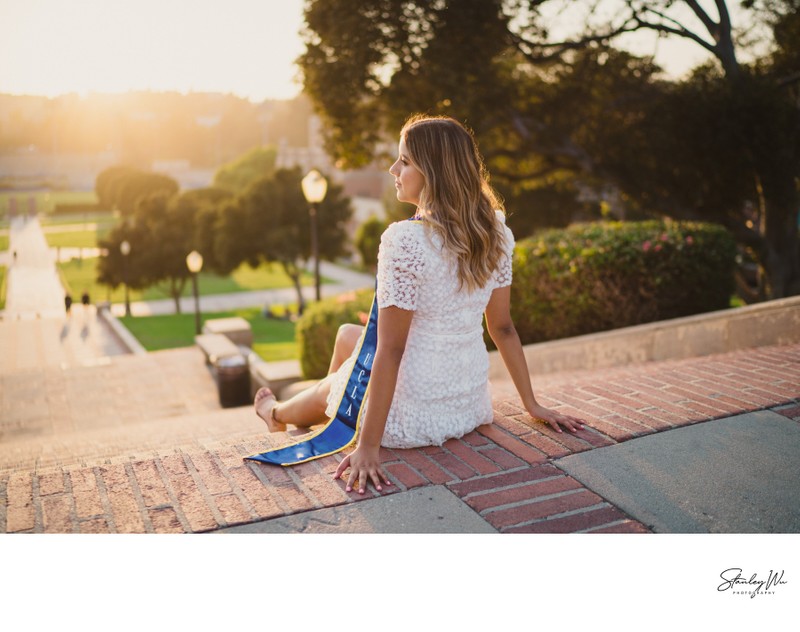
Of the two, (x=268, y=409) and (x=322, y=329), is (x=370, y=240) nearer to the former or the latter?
(x=322, y=329)

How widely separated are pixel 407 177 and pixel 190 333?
22.6m

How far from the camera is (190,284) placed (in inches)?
1671

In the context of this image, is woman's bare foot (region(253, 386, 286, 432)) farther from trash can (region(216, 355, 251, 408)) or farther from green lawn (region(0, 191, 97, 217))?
trash can (region(216, 355, 251, 408))

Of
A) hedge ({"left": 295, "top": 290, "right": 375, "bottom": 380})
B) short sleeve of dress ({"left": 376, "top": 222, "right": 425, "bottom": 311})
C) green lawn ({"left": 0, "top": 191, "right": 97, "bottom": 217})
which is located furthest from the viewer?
hedge ({"left": 295, "top": 290, "right": 375, "bottom": 380})

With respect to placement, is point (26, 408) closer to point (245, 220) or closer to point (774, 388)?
point (774, 388)

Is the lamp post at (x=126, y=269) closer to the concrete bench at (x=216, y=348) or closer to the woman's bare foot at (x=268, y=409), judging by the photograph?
the concrete bench at (x=216, y=348)

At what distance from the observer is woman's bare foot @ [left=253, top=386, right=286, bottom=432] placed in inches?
148

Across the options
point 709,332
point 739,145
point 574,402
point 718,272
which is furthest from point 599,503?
point 739,145

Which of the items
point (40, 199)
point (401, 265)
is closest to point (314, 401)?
point (401, 265)

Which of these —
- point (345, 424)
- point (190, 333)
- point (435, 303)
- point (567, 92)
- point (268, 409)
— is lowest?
point (190, 333)

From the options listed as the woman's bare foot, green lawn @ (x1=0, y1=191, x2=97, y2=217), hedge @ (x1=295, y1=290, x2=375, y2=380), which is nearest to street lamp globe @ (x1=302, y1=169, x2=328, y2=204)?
hedge @ (x1=295, y1=290, x2=375, y2=380)
